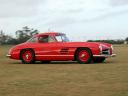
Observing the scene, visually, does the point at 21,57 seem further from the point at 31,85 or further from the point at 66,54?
the point at 31,85

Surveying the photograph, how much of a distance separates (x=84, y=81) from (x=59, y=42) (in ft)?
32.1

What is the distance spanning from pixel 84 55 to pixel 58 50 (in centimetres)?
124

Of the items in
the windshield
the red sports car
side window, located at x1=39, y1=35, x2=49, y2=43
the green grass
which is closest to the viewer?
the green grass

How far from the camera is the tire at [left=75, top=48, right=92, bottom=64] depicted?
22969 mm

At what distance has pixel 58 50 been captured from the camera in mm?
23422

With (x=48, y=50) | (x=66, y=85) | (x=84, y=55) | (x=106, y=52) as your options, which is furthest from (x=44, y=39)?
(x=66, y=85)

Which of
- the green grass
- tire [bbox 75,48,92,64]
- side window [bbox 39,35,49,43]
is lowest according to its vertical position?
the green grass

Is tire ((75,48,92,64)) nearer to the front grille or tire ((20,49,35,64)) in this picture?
the front grille

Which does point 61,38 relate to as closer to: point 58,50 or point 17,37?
point 58,50

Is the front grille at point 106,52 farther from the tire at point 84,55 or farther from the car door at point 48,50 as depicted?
the car door at point 48,50

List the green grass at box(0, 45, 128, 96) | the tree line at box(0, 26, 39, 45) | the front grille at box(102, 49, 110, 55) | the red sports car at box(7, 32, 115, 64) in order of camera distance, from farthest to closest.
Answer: the tree line at box(0, 26, 39, 45) → the front grille at box(102, 49, 110, 55) → the red sports car at box(7, 32, 115, 64) → the green grass at box(0, 45, 128, 96)

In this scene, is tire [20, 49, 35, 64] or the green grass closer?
the green grass

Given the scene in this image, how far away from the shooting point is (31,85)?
43.0ft

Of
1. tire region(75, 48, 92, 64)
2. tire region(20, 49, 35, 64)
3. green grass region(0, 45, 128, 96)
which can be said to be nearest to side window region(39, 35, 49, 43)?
tire region(20, 49, 35, 64)
